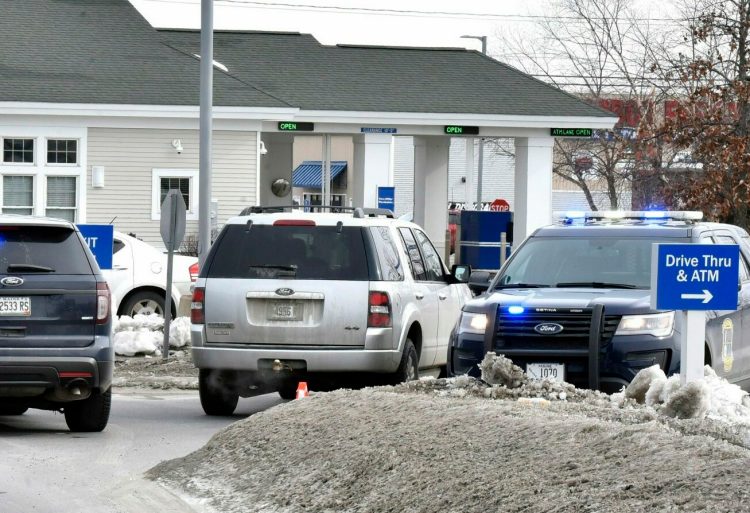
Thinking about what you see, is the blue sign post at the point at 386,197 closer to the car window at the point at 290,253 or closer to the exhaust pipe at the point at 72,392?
the car window at the point at 290,253

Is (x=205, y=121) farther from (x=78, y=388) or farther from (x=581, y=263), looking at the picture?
(x=78, y=388)

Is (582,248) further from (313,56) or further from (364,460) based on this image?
(313,56)

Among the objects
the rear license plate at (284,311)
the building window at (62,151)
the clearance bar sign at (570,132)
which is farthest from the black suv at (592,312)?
the clearance bar sign at (570,132)

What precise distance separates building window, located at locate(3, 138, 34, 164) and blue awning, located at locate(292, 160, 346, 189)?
43.4m

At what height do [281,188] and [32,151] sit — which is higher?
[32,151]

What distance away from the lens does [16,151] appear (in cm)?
3166

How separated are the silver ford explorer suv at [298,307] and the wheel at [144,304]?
8.40 metres

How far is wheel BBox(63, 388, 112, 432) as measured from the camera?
12141 mm

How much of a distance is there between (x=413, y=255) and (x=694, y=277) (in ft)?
16.5

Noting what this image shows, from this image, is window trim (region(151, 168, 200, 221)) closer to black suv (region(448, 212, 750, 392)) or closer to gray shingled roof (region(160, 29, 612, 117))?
gray shingled roof (region(160, 29, 612, 117))

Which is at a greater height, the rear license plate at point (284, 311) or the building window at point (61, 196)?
the building window at point (61, 196)

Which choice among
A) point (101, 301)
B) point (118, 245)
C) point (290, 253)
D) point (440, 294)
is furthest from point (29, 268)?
point (118, 245)

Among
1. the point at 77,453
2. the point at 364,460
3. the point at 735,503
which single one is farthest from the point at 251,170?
the point at 735,503

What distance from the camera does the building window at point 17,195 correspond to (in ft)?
103
